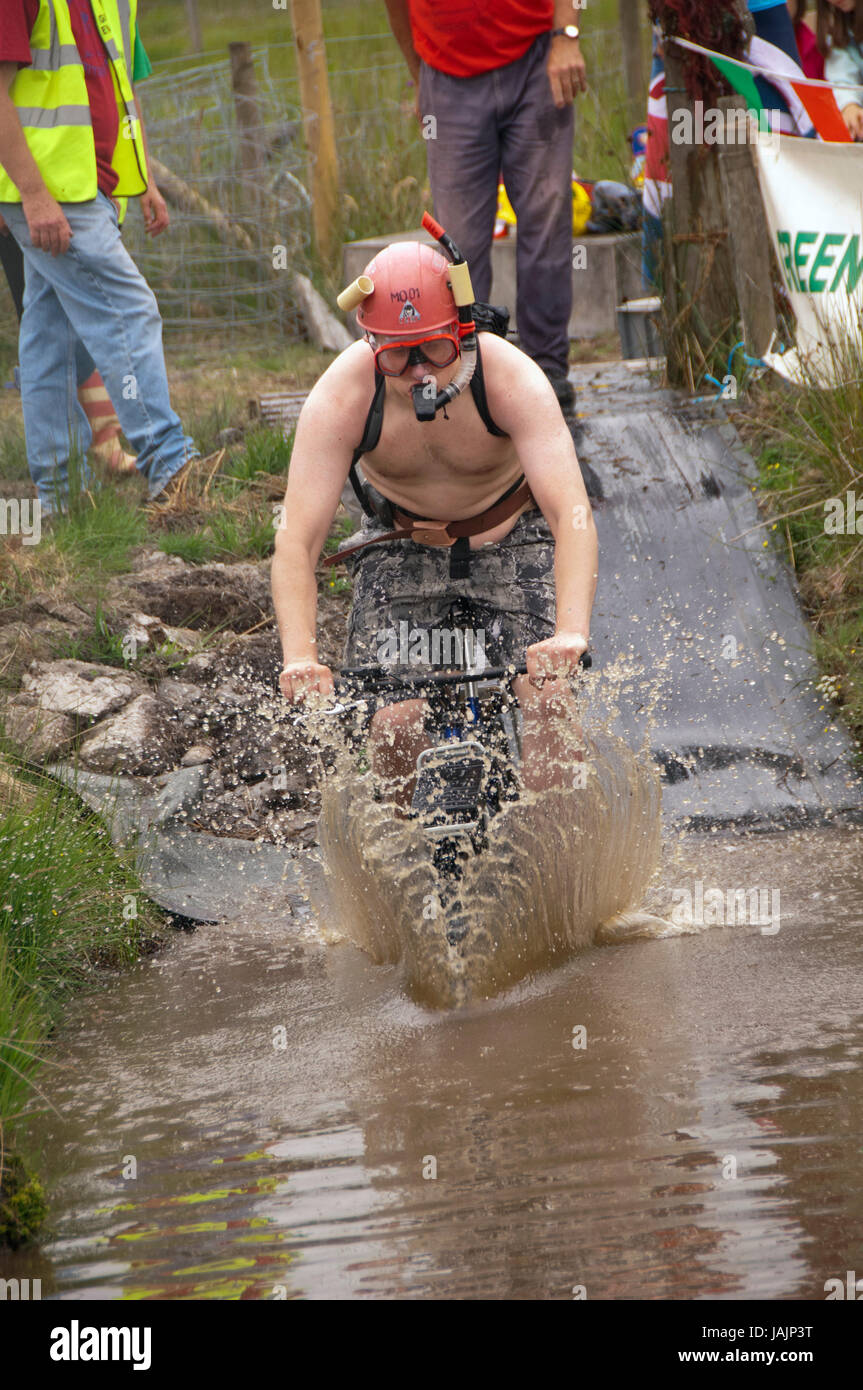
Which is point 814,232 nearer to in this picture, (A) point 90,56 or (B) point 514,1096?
(A) point 90,56

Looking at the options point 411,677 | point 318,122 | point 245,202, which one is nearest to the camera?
point 411,677

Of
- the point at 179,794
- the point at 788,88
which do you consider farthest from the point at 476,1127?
the point at 788,88

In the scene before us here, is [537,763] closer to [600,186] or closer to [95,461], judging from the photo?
[95,461]

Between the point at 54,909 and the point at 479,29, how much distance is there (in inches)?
153

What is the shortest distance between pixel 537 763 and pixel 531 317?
298 centimetres

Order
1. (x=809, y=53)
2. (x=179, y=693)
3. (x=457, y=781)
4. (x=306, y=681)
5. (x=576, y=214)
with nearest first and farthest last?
1. (x=306, y=681)
2. (x=457, y=781)
3. (x=179, y=693)
4. (x=809, y=53)
5. (x=576, y=214)

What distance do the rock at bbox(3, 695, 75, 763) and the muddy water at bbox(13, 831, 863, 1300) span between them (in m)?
0.96

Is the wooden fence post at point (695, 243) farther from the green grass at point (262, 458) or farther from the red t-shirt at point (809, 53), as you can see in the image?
the green grass at point (262, 458)

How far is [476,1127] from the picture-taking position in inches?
116

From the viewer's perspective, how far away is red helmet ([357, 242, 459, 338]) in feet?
11.6

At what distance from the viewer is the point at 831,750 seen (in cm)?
502

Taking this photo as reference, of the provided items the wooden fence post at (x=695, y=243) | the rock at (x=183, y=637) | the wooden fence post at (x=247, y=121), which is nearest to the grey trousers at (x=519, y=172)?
the wooden fence post at (x=695, y=243)

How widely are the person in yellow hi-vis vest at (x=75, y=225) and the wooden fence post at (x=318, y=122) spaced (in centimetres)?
366
